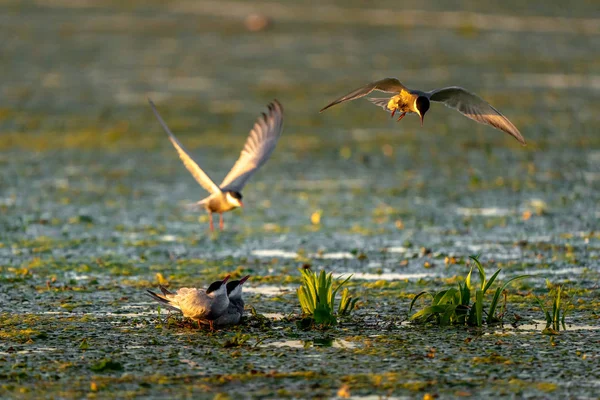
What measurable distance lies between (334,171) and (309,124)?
13.4ft

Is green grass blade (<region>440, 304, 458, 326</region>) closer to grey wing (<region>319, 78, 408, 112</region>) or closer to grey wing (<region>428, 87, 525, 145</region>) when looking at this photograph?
grey wing (<region>428, 87, 525, 145</region>)

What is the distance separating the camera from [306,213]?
44.3ft

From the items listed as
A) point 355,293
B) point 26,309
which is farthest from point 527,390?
point 26,309

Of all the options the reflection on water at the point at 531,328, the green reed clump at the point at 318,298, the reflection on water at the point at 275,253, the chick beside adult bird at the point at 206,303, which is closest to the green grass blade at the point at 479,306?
the reflection on water at the point at 531,328

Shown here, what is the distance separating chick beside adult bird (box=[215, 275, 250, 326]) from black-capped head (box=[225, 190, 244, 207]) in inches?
51.4

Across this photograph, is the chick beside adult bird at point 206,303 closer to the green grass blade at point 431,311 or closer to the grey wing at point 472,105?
the green grass blade at point 431,311

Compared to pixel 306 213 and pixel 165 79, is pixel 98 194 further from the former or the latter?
pixel 165 79

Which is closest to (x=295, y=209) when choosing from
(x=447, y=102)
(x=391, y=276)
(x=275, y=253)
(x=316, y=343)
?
(x=275, y=253)

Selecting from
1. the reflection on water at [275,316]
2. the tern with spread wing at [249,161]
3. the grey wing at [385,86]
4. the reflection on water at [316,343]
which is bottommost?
the reflection on water at [316,343]

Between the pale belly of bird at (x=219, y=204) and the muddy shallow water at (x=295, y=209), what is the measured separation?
2.24ft

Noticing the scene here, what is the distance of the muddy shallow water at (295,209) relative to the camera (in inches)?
296

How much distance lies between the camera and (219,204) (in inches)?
400

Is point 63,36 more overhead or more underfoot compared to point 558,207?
more overhead

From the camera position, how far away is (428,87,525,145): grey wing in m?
9.18
